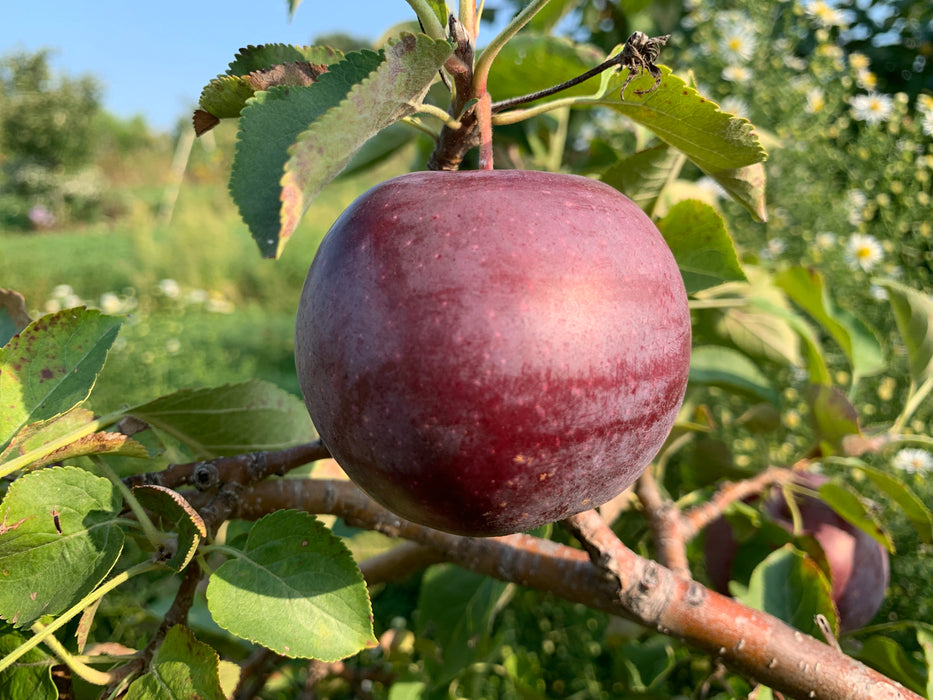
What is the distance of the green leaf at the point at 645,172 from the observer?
53 cm

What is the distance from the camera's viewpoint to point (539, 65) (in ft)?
2.06

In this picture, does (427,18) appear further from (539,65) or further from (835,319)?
(835,319)

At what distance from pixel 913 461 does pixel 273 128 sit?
3.56 feet

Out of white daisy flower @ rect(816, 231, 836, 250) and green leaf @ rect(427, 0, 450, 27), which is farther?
white daisy flower @ rect(816, 231, 836, 250)

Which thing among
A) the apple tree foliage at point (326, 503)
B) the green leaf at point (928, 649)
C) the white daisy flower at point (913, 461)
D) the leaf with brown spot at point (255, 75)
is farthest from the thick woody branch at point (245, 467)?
the white daisy flower at point (913, 461)

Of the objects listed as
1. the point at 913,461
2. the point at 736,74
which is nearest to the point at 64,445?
the point at 913,461

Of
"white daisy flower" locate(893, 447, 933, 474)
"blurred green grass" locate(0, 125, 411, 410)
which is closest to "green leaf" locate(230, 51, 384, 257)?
"white daisy flower" locate(893, 447, 933, 474)

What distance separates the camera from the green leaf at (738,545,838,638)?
0.59 meters

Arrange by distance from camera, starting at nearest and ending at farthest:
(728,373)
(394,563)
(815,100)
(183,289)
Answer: (394,563), (728,373), (815,100), (183,289)

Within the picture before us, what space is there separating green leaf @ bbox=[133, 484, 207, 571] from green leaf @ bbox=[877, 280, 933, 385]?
2.39ft

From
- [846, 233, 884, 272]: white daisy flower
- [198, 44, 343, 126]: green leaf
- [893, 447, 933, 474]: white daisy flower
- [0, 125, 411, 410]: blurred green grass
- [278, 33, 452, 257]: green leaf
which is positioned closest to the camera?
[278, 33, 452, 257]: green leaf

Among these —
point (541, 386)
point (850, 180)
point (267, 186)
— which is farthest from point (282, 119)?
point (850, 180)

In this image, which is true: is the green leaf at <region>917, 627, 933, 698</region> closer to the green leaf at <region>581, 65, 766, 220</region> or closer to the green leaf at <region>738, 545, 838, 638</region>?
the green leaf at <region>738, 545, 838, 638</region>

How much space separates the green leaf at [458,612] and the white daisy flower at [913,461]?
65 centimetres
